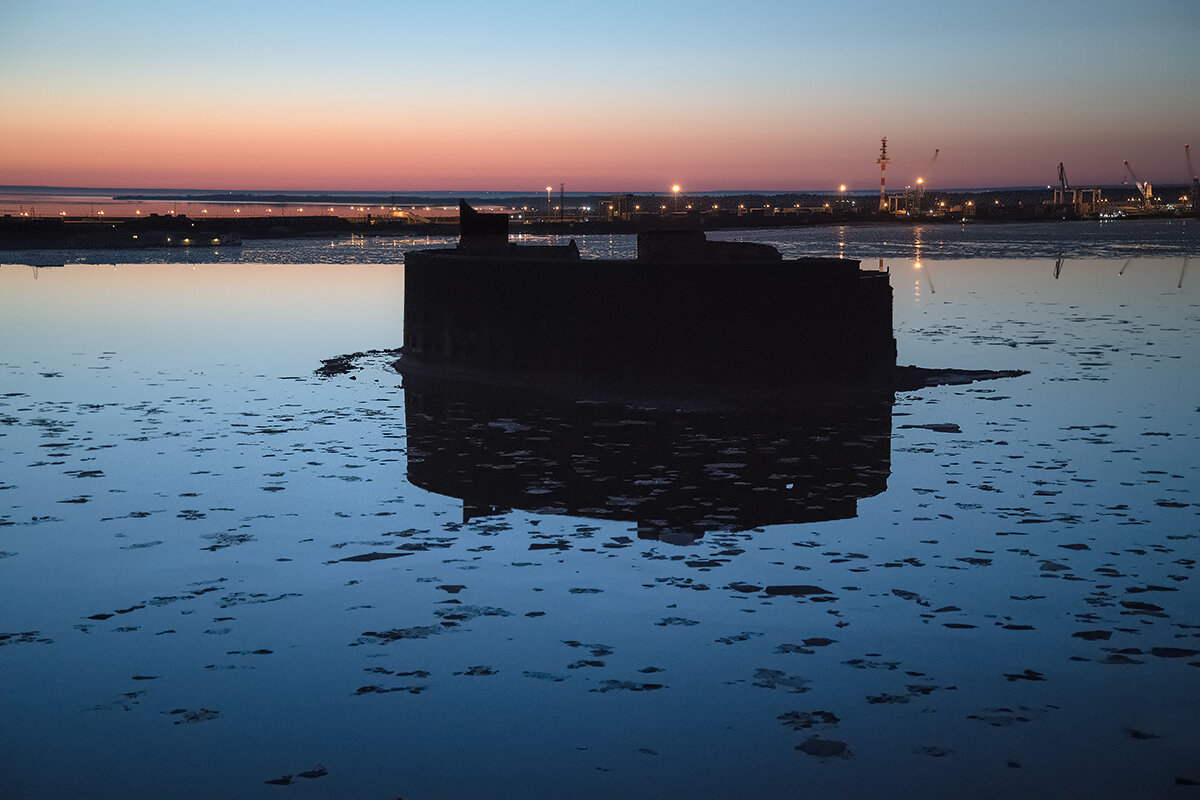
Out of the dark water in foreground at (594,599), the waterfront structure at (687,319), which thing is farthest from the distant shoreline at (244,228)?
the dark water in foreground at (594,599)

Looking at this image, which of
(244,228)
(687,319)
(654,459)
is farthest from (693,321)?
(244,228)

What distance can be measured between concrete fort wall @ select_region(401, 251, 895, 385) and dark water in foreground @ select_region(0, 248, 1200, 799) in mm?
928

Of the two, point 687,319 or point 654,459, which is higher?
point 687,319

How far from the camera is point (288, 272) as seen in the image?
54.3 meters

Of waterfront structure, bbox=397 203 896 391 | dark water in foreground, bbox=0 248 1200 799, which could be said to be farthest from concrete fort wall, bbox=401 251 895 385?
dark water in foreground, bbox=0 248 1200 799

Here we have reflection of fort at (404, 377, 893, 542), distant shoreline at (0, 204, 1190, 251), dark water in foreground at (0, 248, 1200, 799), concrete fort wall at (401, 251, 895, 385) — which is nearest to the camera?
dark water in foreground at (0, 248, 1200, 799)

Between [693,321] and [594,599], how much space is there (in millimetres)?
8948

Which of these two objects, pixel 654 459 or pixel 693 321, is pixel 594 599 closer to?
pixel 654 459

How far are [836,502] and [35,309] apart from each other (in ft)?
93.0

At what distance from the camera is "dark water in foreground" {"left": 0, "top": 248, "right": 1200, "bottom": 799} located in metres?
6.20

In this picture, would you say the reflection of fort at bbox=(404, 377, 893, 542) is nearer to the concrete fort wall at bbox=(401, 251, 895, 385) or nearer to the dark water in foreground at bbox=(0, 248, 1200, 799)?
the dark water in foreground at bbox=(0, 248, 1200, 799)

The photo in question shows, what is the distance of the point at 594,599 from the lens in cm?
876

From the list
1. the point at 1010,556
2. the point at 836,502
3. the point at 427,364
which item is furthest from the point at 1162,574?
the point at 427,364

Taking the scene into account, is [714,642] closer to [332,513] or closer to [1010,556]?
[1010,556]
